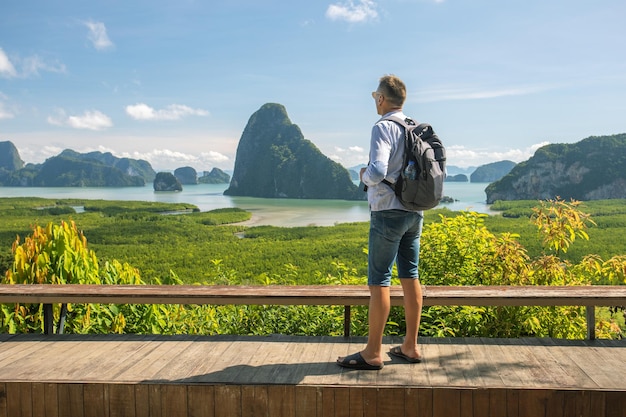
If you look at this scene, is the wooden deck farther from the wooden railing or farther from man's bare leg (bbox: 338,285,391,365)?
the wooden railing

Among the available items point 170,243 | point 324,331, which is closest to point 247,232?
point 170,243

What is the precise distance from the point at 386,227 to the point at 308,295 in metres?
0.87

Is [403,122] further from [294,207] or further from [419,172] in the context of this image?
[294,207]

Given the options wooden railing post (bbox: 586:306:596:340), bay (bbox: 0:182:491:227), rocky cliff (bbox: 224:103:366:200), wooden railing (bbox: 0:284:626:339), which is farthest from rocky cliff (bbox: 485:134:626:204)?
wooden railing (bbox: 0:284:626:339)

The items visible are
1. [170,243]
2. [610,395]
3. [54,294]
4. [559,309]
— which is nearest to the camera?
[610,395]

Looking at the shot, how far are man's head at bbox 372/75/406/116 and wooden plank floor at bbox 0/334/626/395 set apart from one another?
1.36m

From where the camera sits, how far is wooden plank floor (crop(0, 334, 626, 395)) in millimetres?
2762

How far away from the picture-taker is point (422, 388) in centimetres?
265

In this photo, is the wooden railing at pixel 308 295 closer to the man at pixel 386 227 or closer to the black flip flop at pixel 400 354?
the black flip flop at pixel 400 354

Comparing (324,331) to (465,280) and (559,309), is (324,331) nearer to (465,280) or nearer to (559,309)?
(465,280)

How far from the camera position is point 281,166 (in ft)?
525

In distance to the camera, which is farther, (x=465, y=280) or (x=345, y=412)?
(x=465, y=280)

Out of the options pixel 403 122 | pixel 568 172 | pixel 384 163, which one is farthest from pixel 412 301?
pixel 568 172

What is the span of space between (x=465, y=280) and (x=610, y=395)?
7.28 feet
